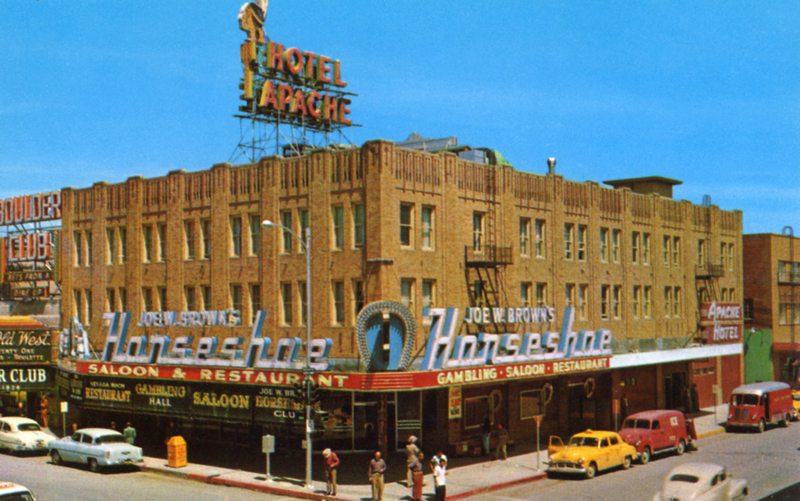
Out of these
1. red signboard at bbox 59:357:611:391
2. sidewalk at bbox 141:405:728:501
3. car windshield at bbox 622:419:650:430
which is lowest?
sidewalk at bbox 141:405:728:501

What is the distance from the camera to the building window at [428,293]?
39.4 metres

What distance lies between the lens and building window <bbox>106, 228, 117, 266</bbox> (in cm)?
4944

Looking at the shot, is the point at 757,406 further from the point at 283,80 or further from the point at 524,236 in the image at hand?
the point at 283,80

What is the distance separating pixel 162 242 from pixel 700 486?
31359mm

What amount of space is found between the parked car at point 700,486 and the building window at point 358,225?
1681cm

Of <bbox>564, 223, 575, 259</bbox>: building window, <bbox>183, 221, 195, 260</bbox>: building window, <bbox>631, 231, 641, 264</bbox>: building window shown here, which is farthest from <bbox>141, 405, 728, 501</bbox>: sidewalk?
<bbox>631, 231, 641, 264</bbox>: building window

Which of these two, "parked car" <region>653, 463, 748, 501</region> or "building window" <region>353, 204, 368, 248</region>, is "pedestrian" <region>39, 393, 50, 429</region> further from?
"parked car" <region>653, 463, 748, 501</region>

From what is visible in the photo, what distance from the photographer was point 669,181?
62.9 metres

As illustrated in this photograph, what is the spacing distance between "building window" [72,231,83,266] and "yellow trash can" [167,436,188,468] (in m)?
17.8

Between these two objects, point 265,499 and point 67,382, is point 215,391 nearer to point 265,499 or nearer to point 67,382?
point 265,499

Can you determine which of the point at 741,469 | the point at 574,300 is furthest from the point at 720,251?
the point at 741,469

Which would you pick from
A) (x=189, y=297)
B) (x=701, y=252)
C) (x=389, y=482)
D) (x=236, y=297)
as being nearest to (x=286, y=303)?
(x=236, y=297)

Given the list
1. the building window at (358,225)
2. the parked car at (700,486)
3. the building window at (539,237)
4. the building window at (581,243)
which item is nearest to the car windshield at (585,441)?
the parked car at (700,486)

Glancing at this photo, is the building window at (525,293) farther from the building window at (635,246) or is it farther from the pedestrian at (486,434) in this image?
the building window at (635,246)
